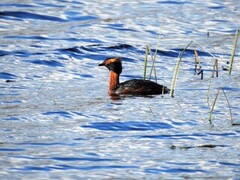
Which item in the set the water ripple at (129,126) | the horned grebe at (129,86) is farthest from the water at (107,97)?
the horned grebe at (129,86)

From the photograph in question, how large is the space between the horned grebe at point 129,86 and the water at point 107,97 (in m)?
0.22

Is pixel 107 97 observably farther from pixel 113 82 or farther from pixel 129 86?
pixel 113 82

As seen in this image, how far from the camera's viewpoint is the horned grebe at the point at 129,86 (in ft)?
50.8

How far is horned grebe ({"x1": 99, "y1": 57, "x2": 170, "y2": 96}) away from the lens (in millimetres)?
15477

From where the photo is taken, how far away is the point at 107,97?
15.6 m

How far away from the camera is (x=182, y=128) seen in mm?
12891

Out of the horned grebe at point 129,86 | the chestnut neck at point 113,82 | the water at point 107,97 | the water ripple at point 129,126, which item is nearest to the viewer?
the water at point 107,97

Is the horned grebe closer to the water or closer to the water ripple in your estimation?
the water

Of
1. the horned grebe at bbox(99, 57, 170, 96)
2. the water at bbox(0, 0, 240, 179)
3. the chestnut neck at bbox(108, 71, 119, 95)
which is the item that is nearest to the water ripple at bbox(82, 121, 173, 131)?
the water at bbox(0, 0, 240, 179)

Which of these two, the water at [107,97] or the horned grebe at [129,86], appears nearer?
the water at [107,97]

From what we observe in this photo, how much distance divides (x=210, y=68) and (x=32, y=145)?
22.9ft

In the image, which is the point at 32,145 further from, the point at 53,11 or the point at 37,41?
the point at 53,11

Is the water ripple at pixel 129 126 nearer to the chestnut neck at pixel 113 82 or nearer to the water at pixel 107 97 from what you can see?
the water at pixel 107 97

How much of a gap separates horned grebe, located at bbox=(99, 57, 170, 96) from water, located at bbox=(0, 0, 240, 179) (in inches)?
8.9
